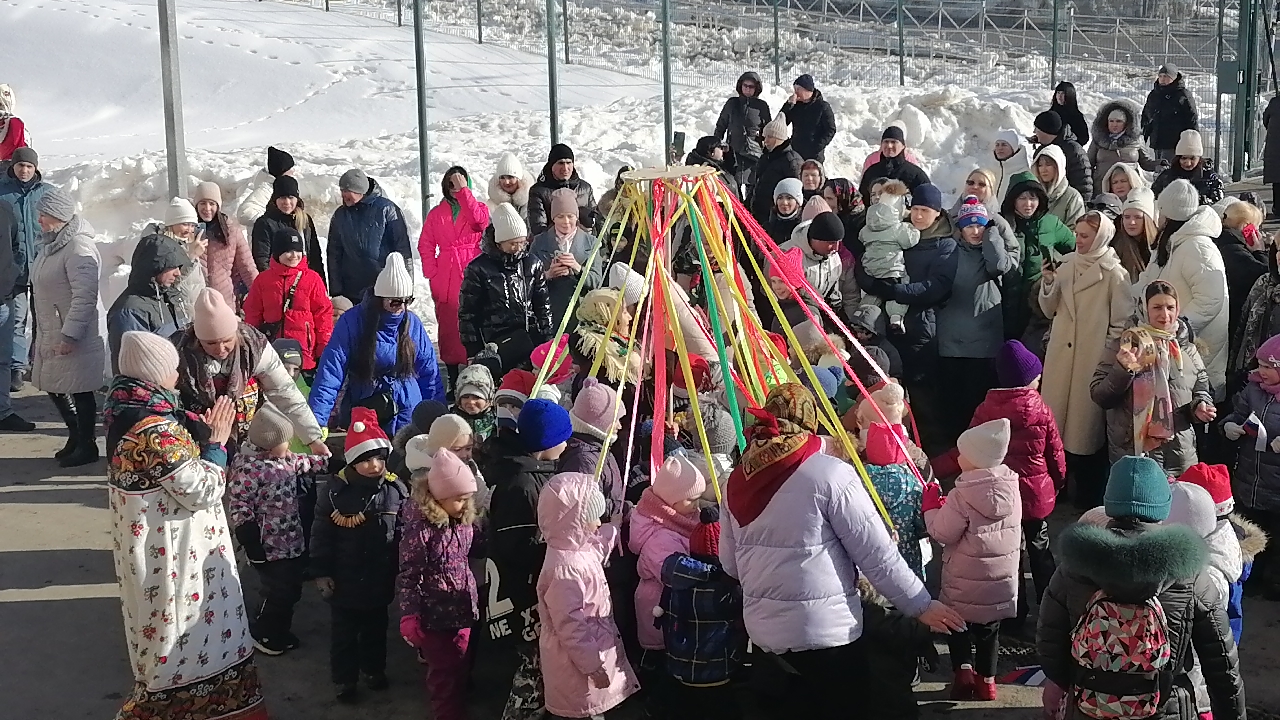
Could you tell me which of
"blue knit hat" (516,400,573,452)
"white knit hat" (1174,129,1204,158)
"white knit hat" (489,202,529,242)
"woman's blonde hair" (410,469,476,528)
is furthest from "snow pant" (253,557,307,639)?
"white knit hat" (1174,129,1204,158)

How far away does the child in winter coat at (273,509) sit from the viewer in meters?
5.70

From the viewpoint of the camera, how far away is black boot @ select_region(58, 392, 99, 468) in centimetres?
845

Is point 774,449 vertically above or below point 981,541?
above

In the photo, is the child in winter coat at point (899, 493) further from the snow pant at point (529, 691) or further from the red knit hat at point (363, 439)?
the red knit hat at point (363, 439)

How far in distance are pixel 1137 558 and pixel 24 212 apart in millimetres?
8096

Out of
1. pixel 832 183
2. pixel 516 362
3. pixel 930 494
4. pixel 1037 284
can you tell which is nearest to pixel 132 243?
pixel 516 362

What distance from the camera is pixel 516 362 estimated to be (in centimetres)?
766

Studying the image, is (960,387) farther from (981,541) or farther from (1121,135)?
(1121,135)

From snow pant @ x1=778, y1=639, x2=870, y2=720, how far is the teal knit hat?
94cm

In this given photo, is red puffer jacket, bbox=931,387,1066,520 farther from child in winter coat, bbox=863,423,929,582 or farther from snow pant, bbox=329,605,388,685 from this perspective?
snow pant, bbox=329,605,388,685

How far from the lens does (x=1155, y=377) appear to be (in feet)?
21.2

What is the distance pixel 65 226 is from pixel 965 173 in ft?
32.6

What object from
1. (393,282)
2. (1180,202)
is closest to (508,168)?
(393,282)

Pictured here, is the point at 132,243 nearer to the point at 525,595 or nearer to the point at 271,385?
the point at 271,385
